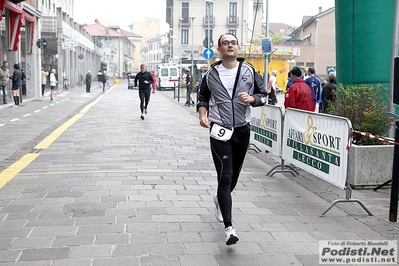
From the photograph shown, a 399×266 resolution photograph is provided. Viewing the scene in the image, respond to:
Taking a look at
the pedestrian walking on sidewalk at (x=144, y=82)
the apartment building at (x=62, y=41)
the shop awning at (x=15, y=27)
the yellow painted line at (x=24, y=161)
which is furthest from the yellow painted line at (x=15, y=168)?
the apartment building at (x=62, y=41)

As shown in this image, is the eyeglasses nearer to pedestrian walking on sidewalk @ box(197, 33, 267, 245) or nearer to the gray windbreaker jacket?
pedestrian walking on sidewalk @ box(197, 33, 267, 245)

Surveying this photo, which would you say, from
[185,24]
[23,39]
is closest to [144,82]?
[23,39]

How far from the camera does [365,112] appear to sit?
7863mm

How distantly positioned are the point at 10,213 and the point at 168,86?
47339 mm

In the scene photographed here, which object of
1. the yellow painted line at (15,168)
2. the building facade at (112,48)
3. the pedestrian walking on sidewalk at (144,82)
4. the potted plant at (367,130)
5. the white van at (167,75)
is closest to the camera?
the potted plant at (367,130)

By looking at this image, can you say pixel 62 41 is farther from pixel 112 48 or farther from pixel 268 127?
pixel 112 48

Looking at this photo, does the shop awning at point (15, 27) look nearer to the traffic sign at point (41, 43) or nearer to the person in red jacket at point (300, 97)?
the traffic sign at point (41, 43)

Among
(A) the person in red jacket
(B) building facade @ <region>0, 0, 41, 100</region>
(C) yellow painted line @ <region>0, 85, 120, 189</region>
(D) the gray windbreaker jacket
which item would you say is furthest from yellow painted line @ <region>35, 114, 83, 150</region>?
(B) building facade @ <region>0, 0, 41, 100</region>

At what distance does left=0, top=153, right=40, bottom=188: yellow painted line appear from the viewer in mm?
7620

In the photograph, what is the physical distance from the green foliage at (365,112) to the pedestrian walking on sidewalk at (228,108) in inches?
131

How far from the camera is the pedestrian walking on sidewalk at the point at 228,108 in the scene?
4.82 metres

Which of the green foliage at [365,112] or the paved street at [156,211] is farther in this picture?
the green foliage at [365,112]

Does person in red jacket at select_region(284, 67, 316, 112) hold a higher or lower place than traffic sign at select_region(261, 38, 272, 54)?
lower

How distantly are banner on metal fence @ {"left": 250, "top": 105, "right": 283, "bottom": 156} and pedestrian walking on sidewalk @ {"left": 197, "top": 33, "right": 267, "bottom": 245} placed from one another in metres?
3.73
